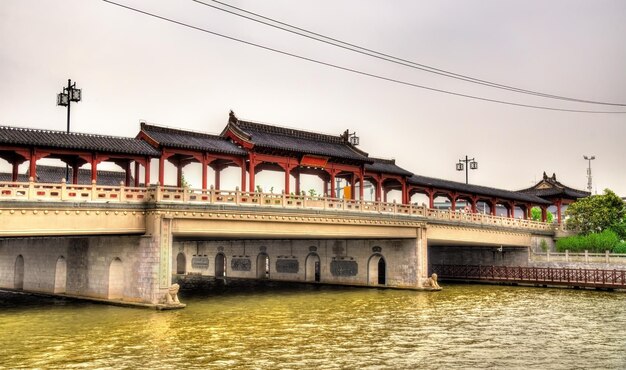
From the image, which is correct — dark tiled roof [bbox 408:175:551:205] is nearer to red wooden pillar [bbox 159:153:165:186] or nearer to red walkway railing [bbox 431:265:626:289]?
red walkway railing [bbox 431:265:626:289]

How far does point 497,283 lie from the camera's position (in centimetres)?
4928

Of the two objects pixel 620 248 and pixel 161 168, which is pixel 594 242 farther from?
pixel 161 168

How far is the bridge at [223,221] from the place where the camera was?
93.6ft

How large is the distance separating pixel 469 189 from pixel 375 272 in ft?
58.9

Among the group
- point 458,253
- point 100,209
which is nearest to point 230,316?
point 100,209

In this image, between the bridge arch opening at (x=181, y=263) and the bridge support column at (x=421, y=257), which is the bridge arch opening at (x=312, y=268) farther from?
the bridge arch opening at (x=181, y=263)

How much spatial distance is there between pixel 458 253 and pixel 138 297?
33146mm

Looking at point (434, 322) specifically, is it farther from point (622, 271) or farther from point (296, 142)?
point (622, 271)

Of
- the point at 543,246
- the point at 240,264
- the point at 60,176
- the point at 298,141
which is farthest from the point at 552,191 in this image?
the point at 60,176

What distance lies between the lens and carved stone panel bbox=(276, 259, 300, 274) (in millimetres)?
50188

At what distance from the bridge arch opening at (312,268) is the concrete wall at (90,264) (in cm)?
1947

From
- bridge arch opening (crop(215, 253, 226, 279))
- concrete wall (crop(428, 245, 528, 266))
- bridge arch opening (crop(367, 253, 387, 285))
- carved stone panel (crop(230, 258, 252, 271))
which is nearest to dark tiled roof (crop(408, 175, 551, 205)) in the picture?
concrete wall (crop(428, 245, 528, 266))

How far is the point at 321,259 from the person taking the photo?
48.3 m

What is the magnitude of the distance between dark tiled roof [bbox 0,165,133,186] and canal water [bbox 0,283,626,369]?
37.5 ft
